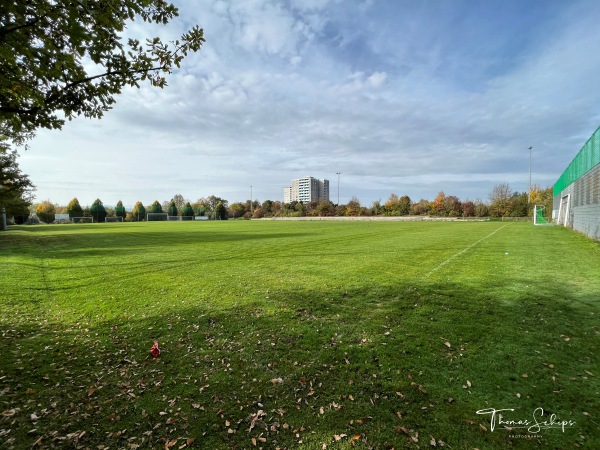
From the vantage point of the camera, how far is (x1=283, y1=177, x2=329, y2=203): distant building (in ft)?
520

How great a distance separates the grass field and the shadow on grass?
0.02 m

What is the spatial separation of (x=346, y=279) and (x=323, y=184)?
16001 centimetres

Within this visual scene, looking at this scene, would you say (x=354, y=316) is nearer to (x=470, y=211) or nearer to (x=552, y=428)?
(x=552, y=428)

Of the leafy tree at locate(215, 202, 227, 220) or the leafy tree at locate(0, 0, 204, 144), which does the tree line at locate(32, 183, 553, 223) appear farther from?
the leafy tree at locate(0, 0, 204, 144)

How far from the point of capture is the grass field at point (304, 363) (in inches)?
122

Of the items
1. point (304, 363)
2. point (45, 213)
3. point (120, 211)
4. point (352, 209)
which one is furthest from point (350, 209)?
point (304, 363)

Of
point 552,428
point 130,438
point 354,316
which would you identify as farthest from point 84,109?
point 552,428

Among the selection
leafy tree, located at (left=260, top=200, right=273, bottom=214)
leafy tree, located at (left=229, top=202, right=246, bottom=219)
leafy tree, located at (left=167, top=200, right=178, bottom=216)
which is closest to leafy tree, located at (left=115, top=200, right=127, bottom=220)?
leafy tree, located at (left=167, top=200, right=178, bottom=216)

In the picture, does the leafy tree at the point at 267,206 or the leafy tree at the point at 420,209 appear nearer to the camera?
the leafy tree at the point at 420,209

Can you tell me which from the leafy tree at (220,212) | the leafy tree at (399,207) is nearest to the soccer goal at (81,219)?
the leafy tree at (220,212)

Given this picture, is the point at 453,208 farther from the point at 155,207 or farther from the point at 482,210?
the point at 155,207

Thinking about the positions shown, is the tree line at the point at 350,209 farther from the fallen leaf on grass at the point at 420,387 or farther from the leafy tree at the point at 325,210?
the fallen leaf on grass at the point at 420,387

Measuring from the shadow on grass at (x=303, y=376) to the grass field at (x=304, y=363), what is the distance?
0.07ft

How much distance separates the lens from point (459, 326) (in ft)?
18.2
